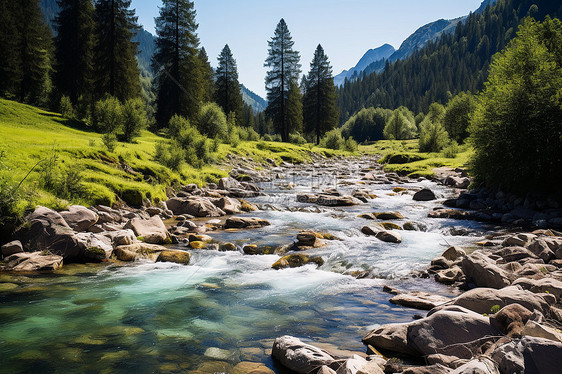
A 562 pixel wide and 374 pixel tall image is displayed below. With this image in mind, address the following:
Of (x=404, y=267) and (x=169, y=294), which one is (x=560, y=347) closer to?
(x=404, y=267)

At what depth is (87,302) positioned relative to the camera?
21.6 ft

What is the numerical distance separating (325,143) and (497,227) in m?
47.4

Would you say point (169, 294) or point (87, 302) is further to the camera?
point (169, 294)

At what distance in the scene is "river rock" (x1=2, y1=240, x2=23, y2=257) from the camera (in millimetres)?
8391

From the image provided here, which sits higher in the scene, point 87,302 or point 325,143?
point 325,143

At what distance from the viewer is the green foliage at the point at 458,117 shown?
51188 mm

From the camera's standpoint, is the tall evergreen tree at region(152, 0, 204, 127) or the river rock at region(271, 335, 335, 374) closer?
the river rock at region(271, 335, 335, 374)

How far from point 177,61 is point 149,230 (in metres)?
33.8

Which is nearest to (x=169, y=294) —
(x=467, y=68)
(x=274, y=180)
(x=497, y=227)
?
(x=497, y=227)

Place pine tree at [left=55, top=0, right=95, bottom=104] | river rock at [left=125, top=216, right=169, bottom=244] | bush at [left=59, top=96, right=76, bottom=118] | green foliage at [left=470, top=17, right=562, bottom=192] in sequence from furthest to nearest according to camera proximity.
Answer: pine tree at [left=55, top=0, right=95, bottom=104] → bush at [left=59, top=96, right=76, bottom=118] → green foliage at [left=470, top=17, right=562, bottom=192] → river rock at [left=125, top=216, right=169, bottom=244]

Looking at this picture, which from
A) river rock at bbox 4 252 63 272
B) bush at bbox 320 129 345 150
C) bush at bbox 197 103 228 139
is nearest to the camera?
river rock at bbox 4 252 63 272

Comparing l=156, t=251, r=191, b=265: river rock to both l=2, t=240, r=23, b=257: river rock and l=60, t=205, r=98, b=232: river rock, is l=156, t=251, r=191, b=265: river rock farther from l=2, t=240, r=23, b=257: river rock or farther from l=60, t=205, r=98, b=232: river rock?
l=2, t=240, r=23, b=257: river rock

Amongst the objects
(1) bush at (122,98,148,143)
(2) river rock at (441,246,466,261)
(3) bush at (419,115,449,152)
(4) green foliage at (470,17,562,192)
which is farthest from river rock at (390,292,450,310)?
(3) bush at (419,115,449,152)

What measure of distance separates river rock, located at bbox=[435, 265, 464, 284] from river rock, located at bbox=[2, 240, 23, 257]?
10825mm
